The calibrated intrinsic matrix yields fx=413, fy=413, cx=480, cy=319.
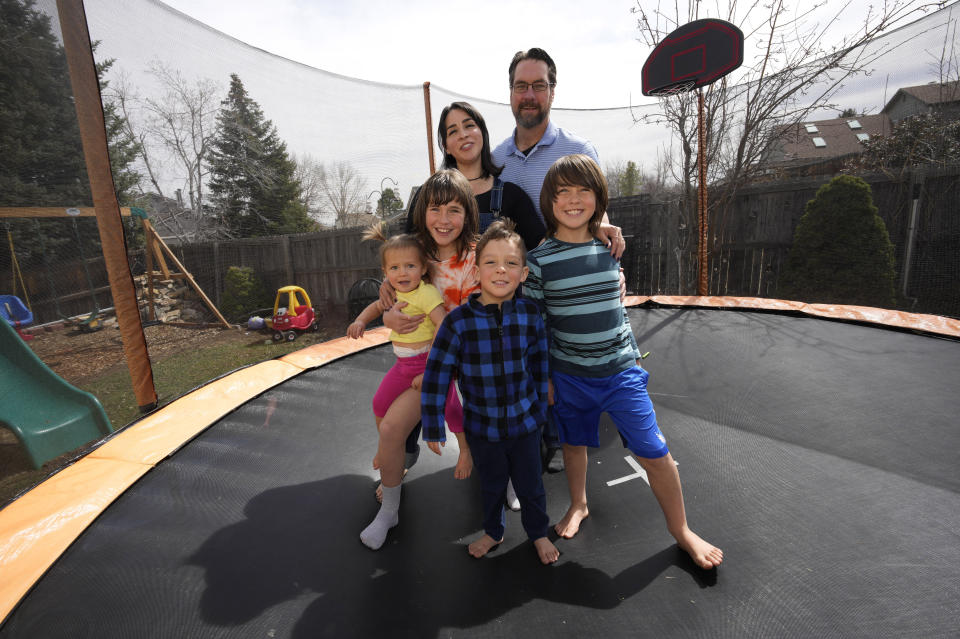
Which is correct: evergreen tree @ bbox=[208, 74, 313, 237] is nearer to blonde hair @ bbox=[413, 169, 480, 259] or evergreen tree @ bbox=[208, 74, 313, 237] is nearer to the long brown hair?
the long brown hair

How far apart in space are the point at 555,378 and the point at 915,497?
99cm

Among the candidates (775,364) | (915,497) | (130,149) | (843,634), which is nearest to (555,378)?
(843,634)

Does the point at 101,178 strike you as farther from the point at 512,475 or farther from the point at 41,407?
the point at 512,475

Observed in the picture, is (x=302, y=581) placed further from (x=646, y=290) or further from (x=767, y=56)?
(x=767, y=56)

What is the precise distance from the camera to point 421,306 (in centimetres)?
100

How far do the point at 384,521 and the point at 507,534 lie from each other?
1.01ft

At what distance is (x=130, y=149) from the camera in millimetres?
2277

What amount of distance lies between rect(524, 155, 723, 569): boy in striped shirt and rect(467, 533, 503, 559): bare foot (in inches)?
6.6

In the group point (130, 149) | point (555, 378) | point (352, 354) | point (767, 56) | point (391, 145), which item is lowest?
point (352, 354)

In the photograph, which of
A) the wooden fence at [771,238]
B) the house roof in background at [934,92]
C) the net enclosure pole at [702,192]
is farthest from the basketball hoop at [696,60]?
the house roof in background at [934,92]

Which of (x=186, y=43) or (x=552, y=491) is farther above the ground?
(x=186, y=43)

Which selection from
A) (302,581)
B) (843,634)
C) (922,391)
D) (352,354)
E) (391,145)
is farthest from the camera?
(391,145)

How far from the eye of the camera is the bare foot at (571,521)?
100cm

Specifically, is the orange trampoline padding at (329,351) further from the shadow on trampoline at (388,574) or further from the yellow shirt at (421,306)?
the yellow shirt at (421,306)
